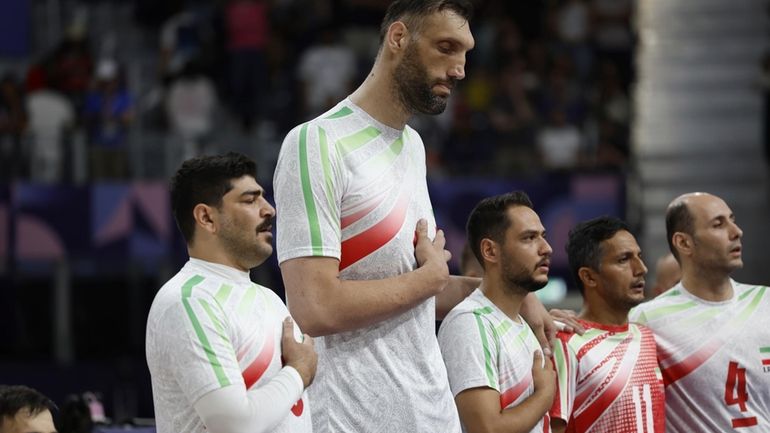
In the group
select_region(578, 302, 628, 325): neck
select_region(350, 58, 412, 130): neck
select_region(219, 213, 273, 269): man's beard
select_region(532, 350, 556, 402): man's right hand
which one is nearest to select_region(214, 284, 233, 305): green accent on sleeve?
select_region(219, 213, 273, 269): man's beard

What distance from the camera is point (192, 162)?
4438mm

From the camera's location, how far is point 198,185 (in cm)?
438

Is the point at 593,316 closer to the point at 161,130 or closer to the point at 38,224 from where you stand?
the point at 38,224

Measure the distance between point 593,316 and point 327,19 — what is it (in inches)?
495

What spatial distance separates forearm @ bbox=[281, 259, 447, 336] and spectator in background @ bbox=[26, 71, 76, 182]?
1061 centimetres

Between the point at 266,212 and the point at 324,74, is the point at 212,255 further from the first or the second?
the point at 324,74

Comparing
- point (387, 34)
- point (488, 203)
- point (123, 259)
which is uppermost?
point (387, 34)

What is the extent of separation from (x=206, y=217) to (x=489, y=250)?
1521mm

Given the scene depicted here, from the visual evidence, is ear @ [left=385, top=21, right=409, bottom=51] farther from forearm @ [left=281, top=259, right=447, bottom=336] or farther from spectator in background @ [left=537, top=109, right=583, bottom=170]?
spectator in background @ [left=537, top=109, right=583, bottom=170]

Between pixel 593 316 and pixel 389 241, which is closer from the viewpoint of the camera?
pixel 389 241

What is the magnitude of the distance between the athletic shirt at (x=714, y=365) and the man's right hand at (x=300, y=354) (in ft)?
7.43

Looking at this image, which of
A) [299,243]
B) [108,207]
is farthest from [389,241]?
[108,207]

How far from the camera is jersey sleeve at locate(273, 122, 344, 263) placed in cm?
423

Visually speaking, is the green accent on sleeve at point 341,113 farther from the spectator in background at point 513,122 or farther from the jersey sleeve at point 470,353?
the spectator in background at point 513,122
